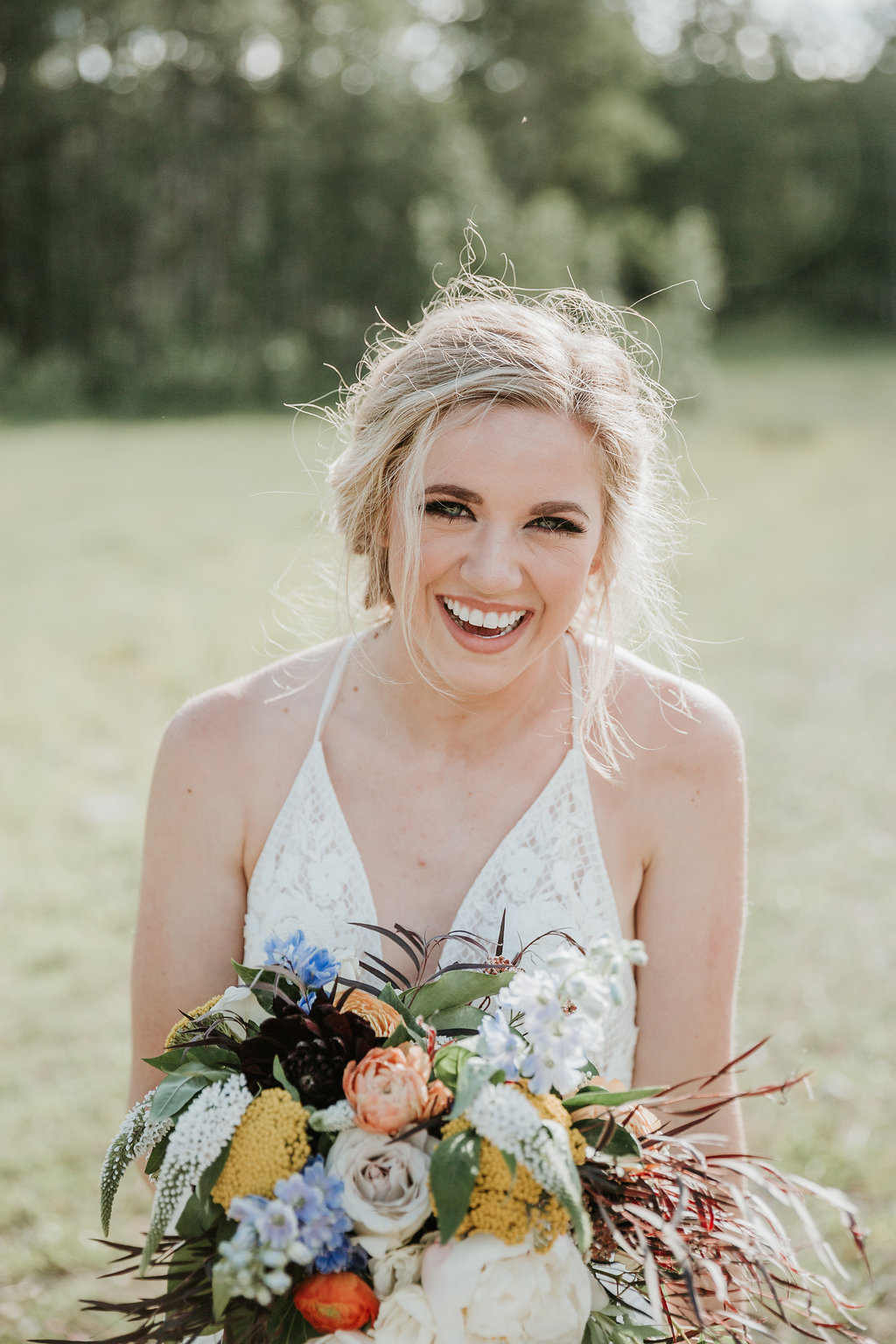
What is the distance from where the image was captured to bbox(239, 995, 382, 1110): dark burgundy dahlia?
145 cm

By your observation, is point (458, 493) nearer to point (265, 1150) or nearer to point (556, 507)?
point (556, 507)

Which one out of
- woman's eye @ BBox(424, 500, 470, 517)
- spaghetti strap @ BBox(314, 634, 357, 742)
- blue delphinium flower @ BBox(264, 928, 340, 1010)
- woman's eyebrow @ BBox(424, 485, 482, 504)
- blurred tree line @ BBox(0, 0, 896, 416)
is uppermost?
blurred tree line @ BBox(0, 0, 896, 416)

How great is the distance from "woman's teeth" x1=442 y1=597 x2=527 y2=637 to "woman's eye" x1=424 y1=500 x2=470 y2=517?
163 millimetres

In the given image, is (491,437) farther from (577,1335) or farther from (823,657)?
(823,657)

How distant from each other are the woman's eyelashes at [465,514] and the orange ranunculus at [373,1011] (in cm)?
94

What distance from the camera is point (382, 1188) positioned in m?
1.32

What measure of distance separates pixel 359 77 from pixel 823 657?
1889 centimetres

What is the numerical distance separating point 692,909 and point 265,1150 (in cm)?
126

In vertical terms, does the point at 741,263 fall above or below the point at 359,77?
above

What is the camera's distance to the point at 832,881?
18.2 feet

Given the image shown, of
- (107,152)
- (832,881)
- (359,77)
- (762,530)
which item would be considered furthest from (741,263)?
(832,881)

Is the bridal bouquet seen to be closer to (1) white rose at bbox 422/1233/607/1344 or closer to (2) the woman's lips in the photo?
(1) white rose at bbox 422/1233/607/1344

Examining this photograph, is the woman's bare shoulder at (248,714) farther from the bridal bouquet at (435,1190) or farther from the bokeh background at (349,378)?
the bridal bouquet at (435,1190)

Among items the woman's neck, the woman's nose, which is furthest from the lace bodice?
the woman's nose
